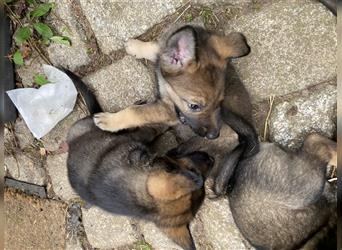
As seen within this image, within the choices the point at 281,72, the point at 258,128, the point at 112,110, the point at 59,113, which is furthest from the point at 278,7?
the point at 59,113

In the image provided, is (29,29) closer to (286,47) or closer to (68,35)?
(68,35)

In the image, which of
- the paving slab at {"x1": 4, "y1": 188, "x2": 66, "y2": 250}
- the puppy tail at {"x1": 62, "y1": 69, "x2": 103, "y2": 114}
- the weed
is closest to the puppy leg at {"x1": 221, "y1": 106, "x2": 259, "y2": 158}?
the puppy tail at {"x1": 62, "y1": 69, "x2": 103, "y2": 114}

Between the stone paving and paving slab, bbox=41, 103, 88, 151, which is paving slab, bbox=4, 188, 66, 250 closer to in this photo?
the stone paving

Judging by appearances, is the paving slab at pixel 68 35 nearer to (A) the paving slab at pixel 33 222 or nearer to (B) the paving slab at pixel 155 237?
(A) the paving slab at pixel 33 222

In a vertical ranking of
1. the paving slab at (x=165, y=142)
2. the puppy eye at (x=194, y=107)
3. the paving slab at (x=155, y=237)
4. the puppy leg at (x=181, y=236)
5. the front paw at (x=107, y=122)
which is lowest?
the paving slab at (x=155, y=237)

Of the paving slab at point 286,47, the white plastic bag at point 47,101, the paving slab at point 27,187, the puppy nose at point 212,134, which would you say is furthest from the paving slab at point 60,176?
the paving slab at point 286,47

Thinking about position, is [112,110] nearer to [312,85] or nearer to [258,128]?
[258,128]
